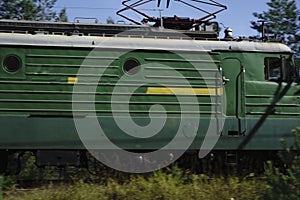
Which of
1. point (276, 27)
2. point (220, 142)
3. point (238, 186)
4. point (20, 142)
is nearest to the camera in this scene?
point (238, 186)

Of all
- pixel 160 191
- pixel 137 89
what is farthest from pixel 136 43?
pixel 160 191

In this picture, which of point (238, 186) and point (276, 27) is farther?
point (276, 27)

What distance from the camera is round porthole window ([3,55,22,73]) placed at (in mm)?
9102

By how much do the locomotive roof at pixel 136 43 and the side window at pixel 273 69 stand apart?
22cm

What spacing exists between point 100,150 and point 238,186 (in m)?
2.89

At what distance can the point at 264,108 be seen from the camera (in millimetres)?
9875

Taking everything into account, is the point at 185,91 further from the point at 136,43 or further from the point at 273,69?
the point at 273,69

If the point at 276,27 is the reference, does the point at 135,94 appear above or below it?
below

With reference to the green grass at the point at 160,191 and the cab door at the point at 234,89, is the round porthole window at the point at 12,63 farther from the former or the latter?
the cab door at the point at 234,89

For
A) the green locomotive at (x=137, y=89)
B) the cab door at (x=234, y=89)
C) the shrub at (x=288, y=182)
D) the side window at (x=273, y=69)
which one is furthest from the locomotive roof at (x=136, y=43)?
the shrub at (x=288, y=182)

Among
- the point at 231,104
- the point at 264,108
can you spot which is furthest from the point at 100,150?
the point at 264,108

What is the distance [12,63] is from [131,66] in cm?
229

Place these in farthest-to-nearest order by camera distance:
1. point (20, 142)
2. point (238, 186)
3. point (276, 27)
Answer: point (276, 27) → point (20, 142) → point (238, 186)

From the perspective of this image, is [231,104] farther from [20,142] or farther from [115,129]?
[20,142]
